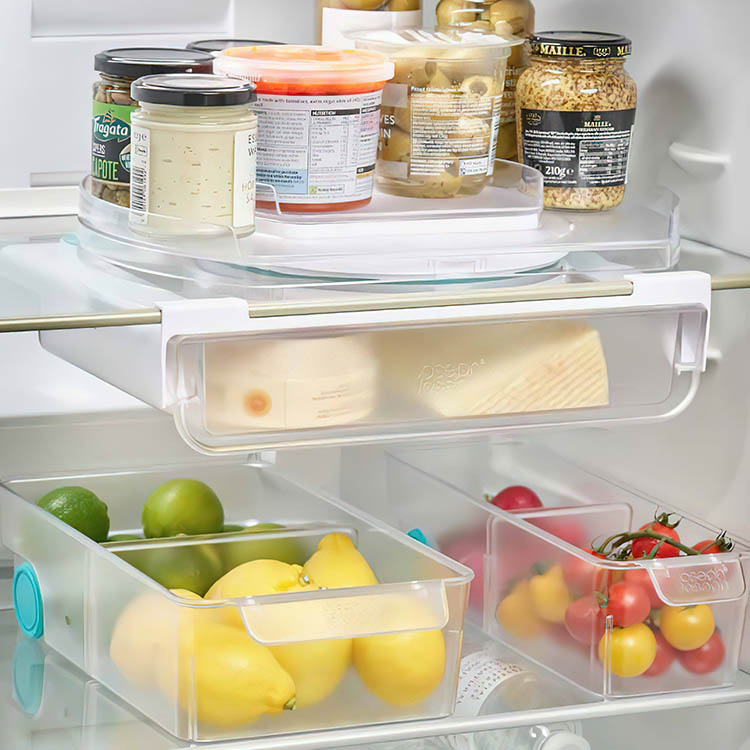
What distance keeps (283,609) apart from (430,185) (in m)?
0.37

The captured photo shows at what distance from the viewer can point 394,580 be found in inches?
46.6

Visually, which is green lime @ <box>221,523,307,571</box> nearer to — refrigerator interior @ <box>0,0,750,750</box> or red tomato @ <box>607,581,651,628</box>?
refrigerator interior @ <box>0,0,750,750</box>

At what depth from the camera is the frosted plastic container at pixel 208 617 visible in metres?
1.01

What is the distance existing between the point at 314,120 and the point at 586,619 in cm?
46

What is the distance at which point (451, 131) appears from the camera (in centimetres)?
112

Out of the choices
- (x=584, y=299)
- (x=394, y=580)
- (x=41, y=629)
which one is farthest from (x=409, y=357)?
(x=41, y=629)

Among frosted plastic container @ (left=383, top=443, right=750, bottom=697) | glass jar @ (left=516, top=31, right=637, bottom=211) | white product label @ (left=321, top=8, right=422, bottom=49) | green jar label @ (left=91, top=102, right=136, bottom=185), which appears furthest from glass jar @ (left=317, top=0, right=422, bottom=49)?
frosted plastic container @ (left=383, top=443, right=750, bottom=697)

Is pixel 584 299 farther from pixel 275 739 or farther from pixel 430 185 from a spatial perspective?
pixel 275 739

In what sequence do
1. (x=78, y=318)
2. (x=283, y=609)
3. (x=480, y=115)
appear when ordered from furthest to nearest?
(x=480, y=115)
(x=283, y=609)
(x=78, y=318)

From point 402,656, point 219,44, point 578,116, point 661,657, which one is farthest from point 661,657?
point 219,44

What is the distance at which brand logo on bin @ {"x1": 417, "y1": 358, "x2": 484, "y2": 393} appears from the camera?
3.39 feet

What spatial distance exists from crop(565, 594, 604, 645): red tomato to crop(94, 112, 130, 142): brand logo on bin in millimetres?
518

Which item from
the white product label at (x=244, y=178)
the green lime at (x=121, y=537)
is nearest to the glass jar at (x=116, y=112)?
the white product label at (x=244, y=178)

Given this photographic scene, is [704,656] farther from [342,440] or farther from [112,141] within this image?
[112,141]
